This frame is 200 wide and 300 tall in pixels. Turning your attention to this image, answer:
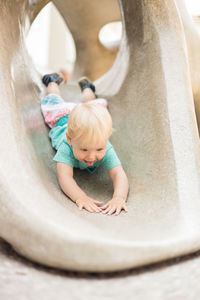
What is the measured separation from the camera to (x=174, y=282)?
735 mm

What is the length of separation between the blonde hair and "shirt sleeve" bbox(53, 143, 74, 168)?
0.11 metres

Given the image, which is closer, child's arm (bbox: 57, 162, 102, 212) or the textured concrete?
child's arm (bbox: 57, 162, 102, 212)

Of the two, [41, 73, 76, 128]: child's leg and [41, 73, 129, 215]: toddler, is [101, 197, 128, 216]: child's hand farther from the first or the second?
[41, 73, 76, 128]: child's leg

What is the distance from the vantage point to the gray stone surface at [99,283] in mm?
676

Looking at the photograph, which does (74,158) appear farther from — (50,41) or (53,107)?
(50,41)

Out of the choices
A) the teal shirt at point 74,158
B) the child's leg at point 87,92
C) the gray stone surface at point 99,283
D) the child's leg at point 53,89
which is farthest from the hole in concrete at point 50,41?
the gray stone surface at point 99,283

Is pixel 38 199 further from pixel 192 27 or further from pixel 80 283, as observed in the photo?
pixel 192 27

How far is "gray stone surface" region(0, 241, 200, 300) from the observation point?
68cm

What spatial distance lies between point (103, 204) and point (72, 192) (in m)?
0.12

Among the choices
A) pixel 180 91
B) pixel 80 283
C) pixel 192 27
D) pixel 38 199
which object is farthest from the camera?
pixel 192 27

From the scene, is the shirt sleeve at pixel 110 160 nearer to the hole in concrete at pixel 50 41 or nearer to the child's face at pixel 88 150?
the child's face at pixel 88 150

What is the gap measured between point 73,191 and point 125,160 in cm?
30

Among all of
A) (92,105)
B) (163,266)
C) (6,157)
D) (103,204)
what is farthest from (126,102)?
(163,266)

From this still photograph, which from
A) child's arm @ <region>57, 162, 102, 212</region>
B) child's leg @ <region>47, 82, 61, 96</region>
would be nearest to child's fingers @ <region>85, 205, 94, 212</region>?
child's arm @ <region>57, 162, 102, 212</region>
